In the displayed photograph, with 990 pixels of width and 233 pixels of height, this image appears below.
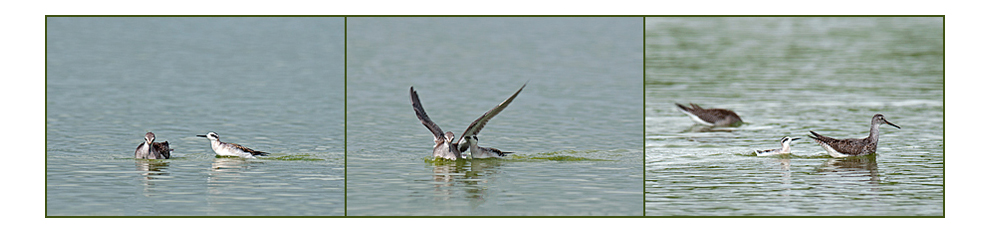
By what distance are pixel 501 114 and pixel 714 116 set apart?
3.35m

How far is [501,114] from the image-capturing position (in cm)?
1931

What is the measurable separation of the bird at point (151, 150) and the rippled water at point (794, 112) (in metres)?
6.01

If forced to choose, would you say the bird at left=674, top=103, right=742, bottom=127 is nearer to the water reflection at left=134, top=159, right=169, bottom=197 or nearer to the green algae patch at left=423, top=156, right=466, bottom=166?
the green algae patch at left=423, top=156, right=466, bottom=166

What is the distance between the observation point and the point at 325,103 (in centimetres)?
2014

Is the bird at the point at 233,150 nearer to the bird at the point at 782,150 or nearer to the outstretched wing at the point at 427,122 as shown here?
the outstretched wing at the point at 427,122

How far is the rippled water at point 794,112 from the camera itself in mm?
12820

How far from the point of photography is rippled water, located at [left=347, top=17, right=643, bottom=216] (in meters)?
12.9

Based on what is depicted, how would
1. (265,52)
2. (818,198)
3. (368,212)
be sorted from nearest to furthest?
1. (368,212)
2. (818,198)
3. (265,52)

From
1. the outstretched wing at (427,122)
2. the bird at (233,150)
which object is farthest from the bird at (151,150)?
the outstretched wing at (427,122)

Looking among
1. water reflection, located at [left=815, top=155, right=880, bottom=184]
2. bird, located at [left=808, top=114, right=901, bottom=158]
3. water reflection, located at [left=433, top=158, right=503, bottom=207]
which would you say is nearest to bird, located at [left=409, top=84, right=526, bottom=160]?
water reflection, located at [left=433, top=158, right=503, bottom=207]

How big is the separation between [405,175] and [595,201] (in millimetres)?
2786

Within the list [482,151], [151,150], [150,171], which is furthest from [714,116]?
[150,171]
